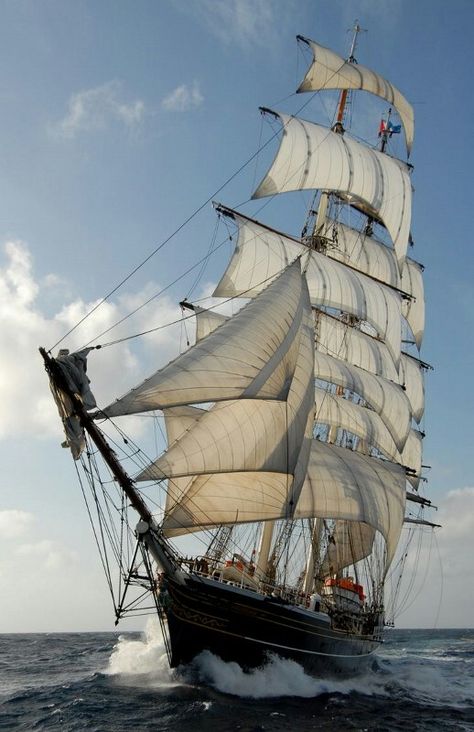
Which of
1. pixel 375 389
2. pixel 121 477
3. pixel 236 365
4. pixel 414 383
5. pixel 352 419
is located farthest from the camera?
pixel 414 383

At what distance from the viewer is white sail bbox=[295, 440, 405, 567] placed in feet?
107

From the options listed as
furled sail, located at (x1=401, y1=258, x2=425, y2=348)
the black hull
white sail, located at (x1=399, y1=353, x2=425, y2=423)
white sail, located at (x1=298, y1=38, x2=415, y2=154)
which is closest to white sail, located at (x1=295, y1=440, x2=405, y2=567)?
the black hull

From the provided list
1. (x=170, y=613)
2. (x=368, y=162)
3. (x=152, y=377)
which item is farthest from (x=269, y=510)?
(x=368, y=162)

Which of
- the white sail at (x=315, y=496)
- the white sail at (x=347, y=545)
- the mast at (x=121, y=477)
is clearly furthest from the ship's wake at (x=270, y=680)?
the white sail at (x=347, y=545)

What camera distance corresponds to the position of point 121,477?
20547 mm

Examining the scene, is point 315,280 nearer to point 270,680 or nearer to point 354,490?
point 354,490

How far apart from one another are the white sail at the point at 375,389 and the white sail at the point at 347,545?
6.45m

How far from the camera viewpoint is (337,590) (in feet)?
110

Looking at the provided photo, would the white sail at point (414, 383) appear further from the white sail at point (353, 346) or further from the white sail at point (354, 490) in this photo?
the white sail at point (354, 490)

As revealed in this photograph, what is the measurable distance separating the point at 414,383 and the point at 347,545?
23.7m

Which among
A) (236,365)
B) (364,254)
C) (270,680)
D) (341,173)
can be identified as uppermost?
(341,173)

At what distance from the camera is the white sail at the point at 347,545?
41094mm

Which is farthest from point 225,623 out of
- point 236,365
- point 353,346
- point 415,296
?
point 415,296

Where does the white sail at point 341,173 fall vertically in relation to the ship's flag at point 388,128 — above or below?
below
